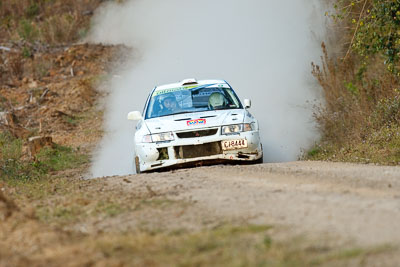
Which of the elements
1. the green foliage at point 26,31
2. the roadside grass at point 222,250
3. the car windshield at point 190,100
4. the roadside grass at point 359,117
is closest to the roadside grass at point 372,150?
the roadside grass at point 359,117

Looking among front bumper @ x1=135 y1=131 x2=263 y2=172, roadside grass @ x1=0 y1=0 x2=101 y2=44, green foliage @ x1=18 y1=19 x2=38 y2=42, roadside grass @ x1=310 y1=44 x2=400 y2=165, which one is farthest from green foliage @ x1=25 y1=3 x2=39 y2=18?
front bumper @ x1=135 y1=131 x2=263 y2=172

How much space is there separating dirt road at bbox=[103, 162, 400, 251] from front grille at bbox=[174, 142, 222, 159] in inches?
36.6

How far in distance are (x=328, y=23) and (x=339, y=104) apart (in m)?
5.25

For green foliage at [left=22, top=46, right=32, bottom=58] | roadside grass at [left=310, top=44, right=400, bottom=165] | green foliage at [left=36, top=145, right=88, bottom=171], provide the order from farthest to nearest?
green foliage at [left=22, top=46, right=32, bottom=58] < green foliage at [left=36, top=145, right=88, bottom=171] < roadside grass at [left=310, top=44, right=400, bottom=165]

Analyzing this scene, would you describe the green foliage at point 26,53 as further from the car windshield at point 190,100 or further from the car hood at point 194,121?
the car hood at point 194,121

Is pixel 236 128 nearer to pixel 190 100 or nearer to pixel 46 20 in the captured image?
pixel 190 100

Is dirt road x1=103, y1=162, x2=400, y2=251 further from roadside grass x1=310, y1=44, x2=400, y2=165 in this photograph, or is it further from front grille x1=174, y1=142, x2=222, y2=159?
roadside grass x1=310, y1=44, x2=400, y2=165

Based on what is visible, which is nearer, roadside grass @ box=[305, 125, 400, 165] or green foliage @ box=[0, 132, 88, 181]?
roadside grass @ box=[305, 125, 400, 165]

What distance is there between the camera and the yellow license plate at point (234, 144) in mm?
9992

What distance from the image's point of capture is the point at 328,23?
19.1 meters

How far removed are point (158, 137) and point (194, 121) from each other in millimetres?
553

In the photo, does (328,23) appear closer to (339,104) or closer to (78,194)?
(339,104)

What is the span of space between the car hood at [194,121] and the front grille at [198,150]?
26 cm

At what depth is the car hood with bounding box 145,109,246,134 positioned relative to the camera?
1007 cm
